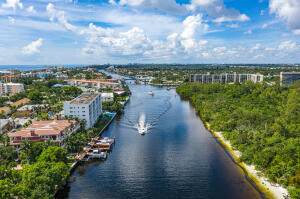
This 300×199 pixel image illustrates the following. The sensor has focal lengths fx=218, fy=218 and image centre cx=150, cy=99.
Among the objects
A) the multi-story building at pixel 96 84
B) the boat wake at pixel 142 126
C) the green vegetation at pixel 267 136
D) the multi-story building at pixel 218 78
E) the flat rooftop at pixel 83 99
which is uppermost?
the multi-story building at pixel 218 78

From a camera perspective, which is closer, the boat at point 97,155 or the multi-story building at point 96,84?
the boat at point 97,155

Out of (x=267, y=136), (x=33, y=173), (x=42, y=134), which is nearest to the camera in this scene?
(x=33, y=173)

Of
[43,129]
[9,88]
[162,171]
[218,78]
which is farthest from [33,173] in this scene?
[218,78]

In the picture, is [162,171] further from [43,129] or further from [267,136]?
[43,129]

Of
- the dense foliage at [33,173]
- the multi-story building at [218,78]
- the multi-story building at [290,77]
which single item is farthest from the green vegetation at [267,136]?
the multi-story building at [218,78]

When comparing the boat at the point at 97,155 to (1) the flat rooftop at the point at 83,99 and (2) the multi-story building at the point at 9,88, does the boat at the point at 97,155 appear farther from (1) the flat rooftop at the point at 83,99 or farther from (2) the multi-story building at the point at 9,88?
(2) the multi-story building at the point at 9,88

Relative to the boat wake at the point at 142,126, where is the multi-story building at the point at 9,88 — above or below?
above

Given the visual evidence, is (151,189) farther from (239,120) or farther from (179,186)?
(239,120)

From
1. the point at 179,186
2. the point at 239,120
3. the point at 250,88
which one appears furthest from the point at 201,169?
the point at 250,88
